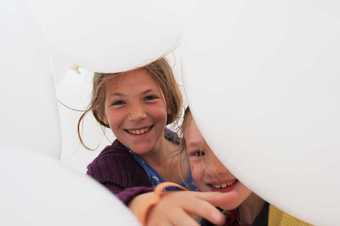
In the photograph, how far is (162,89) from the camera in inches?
40.7

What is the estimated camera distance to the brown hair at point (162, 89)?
3.25 ft

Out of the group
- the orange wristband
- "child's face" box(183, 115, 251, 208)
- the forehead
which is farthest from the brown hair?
the orange wristband

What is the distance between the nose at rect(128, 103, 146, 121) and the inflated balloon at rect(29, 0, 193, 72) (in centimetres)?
26

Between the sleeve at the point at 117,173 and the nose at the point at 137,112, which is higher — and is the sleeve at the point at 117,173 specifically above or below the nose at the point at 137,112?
below

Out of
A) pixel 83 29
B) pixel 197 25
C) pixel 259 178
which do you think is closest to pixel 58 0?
pixel 83 29

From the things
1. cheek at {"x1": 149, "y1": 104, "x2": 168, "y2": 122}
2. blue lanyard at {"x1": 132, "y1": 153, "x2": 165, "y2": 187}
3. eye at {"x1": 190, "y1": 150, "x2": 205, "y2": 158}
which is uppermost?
eye at {"x1": 190, "y1": 150, "x2": 205, "y2": 158}

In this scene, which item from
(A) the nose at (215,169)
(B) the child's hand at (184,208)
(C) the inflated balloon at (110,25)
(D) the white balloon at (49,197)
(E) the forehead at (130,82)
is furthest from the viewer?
(E) the forehead at (130,82)

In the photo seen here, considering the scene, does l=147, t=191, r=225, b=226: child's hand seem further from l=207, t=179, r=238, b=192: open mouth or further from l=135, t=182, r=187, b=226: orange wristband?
l=207, t=179, r=238, b=192: open mouth

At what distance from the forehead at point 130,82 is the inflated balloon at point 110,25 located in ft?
0.79

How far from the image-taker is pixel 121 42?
0.72m

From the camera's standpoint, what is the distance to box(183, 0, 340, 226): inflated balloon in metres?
0.46

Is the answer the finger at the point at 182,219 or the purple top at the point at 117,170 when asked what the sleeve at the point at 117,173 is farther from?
the finger at the point at 182,219

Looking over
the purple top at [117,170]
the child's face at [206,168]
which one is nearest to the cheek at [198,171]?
the child's face at [206,168]

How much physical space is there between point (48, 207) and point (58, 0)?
35 cm
